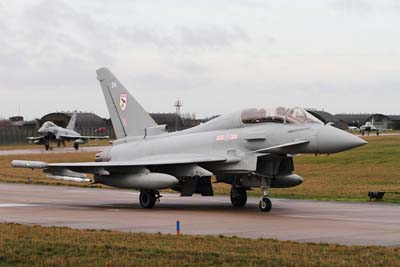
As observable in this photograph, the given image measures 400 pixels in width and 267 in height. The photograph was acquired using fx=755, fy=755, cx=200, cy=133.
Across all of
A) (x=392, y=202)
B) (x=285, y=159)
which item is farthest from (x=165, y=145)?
(x=392, y=202)

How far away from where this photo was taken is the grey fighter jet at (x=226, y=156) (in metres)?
21.1

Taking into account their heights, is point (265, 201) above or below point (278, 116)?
below

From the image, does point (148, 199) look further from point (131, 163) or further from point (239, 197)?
point (239, 197)

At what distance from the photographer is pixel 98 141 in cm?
11494

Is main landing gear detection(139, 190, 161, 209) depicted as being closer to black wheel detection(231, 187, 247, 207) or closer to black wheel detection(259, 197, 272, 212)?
black wheel detection(231, 187, 247, 207)

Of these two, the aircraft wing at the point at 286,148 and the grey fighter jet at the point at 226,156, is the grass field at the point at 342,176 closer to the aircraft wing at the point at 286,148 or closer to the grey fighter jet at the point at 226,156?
the grey fighter jet at the point at 226,156

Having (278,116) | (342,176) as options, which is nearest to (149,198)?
(278,116)

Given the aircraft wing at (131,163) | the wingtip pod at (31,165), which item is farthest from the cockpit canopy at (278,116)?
the wingtip pod at (31,165)

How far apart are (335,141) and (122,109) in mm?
8970

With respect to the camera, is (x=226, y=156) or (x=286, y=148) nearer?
(x=286, y=148)

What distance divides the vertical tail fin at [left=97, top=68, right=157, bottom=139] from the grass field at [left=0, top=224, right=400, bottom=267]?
11.5 m

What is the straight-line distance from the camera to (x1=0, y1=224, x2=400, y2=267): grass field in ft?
36.4

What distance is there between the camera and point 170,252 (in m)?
12.0

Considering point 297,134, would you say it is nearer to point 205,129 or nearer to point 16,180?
point 205,129
